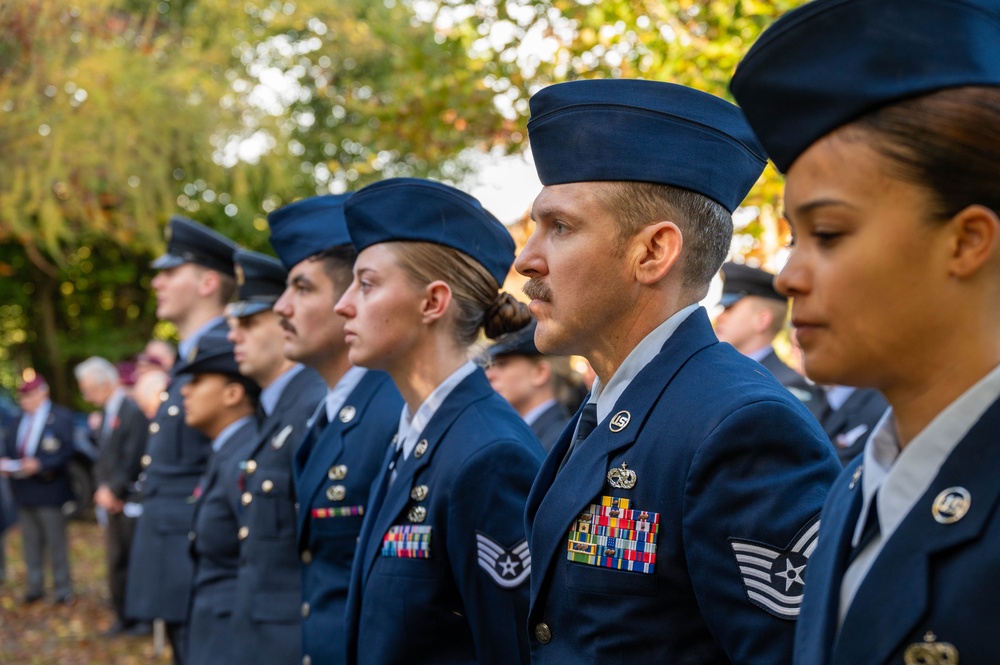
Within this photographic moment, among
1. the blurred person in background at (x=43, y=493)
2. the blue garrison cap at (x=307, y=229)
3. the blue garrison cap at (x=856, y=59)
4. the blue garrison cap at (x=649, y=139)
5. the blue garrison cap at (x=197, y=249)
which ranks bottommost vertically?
the blurred person in background at (x=43, y=493)

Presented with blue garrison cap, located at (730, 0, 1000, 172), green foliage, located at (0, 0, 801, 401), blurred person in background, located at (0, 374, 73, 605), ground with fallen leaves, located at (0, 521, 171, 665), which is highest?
green foliage, located at (0, 0, 801, 401)

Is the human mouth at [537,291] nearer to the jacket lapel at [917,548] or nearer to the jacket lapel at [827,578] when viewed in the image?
the jacket lapel at [827,578]

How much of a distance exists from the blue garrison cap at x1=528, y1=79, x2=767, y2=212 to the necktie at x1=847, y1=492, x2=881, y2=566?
104 cm

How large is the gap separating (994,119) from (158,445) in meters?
6.02

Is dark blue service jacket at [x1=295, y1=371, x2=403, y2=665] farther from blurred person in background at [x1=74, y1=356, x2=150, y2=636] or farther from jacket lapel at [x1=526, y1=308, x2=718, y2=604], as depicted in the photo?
blurred person in background at [x1=74, y1=356, x2=150, y2=636]

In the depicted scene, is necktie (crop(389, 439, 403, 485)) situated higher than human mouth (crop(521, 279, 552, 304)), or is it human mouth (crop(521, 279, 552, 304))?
human mouth (crop(521, 279, 552, 304))

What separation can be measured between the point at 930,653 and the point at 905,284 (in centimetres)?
47

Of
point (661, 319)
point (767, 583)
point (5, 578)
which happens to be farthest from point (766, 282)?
point (5, 578)

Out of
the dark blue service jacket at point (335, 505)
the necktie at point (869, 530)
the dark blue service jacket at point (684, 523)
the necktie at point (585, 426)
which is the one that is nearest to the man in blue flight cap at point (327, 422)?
the dark blue service jacket at point (335, 505)

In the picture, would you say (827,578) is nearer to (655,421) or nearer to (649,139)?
(655,421)

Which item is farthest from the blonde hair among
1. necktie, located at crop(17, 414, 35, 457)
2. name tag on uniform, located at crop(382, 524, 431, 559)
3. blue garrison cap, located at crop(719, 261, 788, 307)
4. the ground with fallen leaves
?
necktie, located at crop(17, 414, 35, 457)

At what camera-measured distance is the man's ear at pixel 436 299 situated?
3.57 meters

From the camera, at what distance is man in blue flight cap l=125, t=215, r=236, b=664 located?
6.49 meters

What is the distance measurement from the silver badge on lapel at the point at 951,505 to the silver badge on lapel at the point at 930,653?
0.14m
